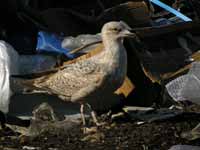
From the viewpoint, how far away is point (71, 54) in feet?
22.5

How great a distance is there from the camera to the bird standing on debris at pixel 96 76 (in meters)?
5.84

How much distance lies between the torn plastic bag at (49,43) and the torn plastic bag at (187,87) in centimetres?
111

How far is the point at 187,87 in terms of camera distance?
21.0 ft

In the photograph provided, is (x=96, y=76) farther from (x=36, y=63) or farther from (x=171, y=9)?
(x=171, y=9)

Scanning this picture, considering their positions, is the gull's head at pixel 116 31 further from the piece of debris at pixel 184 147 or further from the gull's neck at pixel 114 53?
the piece of debris at pixel 184 147

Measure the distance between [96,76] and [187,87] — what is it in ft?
3.22

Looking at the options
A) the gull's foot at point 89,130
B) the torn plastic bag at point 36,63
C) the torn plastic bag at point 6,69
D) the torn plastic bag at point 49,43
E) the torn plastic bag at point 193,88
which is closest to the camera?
the gull's foot at point 89,130

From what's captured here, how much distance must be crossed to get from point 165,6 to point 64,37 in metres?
1.48

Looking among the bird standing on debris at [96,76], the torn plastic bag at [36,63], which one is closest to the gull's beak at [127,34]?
the bird standing on debris at [96,76]

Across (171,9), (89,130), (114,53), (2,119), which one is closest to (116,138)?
(89,130)

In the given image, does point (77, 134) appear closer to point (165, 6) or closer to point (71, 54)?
point (71, 54)

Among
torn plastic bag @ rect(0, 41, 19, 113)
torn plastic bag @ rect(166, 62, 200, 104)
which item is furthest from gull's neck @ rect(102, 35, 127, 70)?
torn plastic bag @ rect(0, 41, 19, 113)

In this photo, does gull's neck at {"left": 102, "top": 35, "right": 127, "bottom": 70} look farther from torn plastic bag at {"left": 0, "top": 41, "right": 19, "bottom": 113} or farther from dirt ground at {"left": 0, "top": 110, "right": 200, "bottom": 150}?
torn plastic bag at {"left": 0, "top": 41, "right": 19, "bottom": 113}

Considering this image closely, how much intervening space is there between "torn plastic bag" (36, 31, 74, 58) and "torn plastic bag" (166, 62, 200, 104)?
3.65ft
